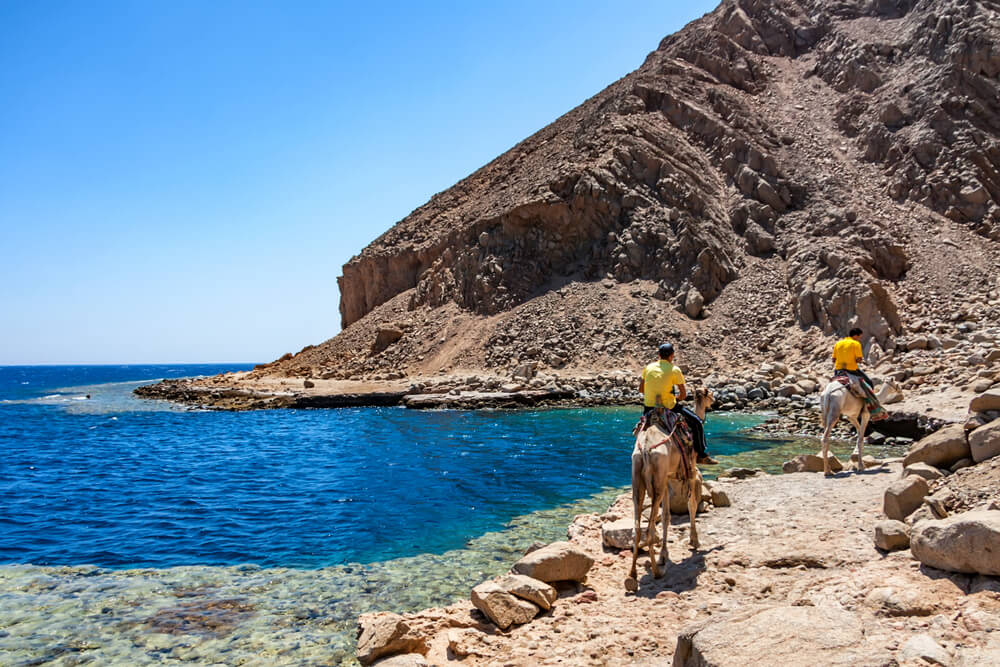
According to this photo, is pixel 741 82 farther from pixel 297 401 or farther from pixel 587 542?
pixel 587 542

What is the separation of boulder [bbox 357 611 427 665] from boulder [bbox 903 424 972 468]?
771cm

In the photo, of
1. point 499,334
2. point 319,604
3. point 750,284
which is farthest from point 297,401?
point 319,604

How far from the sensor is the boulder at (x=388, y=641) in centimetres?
599

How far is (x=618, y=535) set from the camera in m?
8.42

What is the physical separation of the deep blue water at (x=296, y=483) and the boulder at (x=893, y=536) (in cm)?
601

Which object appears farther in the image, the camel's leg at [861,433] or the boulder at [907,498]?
the camel's leg at [861,433]

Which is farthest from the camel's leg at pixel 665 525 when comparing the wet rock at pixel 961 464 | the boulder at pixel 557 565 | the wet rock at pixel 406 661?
the wet rock at pixel 961 464

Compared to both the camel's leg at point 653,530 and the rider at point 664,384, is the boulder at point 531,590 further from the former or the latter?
the rider at point 664,384

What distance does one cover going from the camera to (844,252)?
109ft

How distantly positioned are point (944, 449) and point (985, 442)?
2.76 ft

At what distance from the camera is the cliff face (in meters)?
34.3

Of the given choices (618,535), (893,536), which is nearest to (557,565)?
(618,535)

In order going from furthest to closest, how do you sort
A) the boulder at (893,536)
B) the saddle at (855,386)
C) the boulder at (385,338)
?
the boulder at (385,338) → the saddle at (855,386) → the boulder at (893,536)

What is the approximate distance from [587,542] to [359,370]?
37905 millimetres
